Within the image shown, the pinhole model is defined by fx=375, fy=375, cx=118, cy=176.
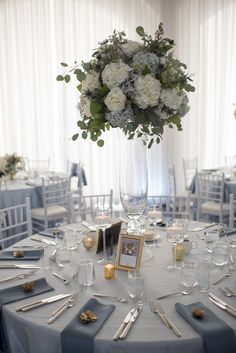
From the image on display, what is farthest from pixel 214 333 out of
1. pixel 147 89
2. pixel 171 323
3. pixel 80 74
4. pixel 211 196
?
pixel 211 196

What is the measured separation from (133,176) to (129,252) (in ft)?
1.46

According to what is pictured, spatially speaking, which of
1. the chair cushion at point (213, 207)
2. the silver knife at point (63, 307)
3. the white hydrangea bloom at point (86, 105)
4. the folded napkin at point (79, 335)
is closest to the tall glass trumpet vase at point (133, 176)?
the white hydrangea bloom at point (86, 105)

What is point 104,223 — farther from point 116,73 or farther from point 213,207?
point 213,207

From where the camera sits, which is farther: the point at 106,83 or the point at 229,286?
the point at 106,83

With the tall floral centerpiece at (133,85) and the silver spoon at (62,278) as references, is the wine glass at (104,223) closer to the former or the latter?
the silver spoon at (62,278)

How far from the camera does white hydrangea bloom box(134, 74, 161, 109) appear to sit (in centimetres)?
180

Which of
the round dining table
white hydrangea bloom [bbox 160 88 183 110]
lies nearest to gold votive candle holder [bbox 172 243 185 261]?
the round dining table

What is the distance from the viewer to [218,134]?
20.6 ft

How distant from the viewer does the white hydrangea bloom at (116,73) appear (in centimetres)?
181

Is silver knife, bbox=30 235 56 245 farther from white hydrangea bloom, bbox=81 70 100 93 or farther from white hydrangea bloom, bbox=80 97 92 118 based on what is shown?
white hydrangea bloom, bbox=81 70 100 93

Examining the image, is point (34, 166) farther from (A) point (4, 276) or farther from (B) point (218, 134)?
(A) point (4, 276)

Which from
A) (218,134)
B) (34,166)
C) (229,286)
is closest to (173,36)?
(218,134)

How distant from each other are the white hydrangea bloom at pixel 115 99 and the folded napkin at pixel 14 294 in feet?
2.96

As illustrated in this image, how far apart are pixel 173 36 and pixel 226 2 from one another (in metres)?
0.95
